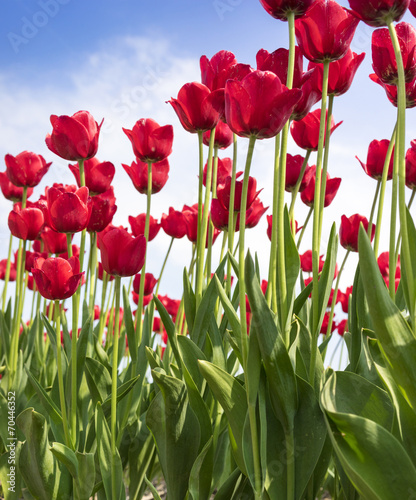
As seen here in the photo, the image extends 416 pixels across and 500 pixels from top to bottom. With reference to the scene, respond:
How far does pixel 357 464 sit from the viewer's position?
0.70 m

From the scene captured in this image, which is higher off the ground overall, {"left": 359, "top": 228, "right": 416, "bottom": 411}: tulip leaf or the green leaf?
{"left": 359, "top": 228, "right": 416, "bottom": 411}: tulip leaf

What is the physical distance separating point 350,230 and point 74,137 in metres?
0.88

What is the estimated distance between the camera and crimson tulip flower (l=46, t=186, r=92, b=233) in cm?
116

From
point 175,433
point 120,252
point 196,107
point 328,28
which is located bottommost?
point 175,433

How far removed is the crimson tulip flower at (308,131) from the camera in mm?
1237

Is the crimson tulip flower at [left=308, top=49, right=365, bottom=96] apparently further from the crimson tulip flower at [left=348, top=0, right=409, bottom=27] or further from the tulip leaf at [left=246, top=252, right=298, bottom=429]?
the tulip leaf at [left=246, top=252, right=298, bottom=429]

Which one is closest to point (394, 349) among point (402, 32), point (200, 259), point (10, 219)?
point (200, 259)

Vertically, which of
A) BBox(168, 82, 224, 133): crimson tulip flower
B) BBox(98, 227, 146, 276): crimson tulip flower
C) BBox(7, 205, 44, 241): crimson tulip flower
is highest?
BBox(168, 82, 224, 133): crimson tulip flower

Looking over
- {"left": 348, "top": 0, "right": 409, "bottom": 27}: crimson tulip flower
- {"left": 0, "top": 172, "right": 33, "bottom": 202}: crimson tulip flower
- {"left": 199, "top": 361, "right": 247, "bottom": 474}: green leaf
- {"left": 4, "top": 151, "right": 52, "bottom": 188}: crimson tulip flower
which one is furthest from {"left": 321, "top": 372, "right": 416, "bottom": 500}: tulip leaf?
{"left": 0, "top": 172, "right": 33, "bottom": 202}: crimson tulip flower

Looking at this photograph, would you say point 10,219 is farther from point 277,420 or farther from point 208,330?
point 277,420

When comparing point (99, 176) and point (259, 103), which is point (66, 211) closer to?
point (99, 176)

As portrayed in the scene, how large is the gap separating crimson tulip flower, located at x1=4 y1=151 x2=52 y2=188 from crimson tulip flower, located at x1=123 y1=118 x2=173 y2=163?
565 millimetres

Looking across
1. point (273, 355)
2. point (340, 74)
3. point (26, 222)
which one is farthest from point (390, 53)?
point (26, 222)

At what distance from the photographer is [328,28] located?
3.12ft
